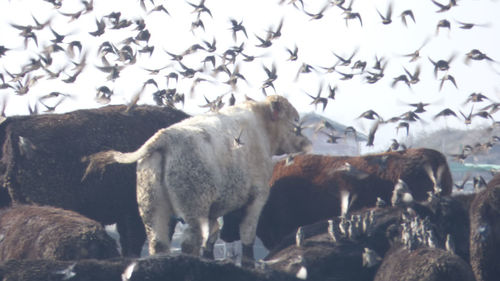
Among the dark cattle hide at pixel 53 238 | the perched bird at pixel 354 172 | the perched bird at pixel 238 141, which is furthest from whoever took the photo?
the perched bird at pixel 354 172

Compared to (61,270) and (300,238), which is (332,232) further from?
(61,270)

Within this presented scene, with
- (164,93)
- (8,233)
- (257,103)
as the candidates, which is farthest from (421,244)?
(164,93)

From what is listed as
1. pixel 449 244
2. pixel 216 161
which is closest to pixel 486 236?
pixel 449 244

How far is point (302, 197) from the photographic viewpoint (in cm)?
1448

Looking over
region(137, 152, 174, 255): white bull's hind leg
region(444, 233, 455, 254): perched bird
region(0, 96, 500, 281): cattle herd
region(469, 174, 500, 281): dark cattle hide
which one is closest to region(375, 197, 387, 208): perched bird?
region(0, 96, 500, 281): cattle herd

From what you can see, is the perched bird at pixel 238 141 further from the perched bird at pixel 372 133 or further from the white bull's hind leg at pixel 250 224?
the perched bird at pixel 372 133

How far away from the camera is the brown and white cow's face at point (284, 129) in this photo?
14.4m

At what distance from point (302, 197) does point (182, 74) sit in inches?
161

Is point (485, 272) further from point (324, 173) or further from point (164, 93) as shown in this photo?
point (164, 93)

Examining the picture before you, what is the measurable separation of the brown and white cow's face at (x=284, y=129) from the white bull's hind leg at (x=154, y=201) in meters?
3.91

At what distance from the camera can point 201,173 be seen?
36.1ft

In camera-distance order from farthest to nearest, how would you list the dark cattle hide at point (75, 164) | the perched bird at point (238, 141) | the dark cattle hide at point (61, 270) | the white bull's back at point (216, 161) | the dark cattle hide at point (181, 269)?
the perched bird at point (238, 141)
the dark cattle hide at point (75, 164)
the white bull's back at point (216, 161)
the dark cattle hide at point (181, 269)
the dark cattle hide at point (61, 270)

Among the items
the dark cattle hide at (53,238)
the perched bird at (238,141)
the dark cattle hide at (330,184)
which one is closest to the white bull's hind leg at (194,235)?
the dark cattle hide at (53,238)

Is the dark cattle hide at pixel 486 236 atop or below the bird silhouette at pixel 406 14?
below
